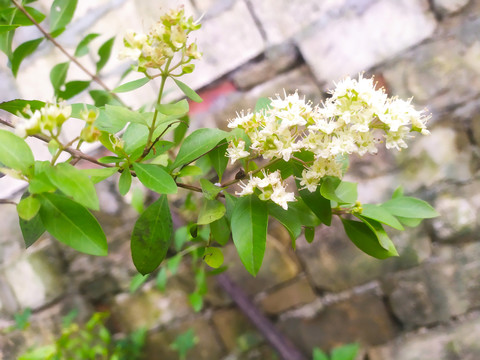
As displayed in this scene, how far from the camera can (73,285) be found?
1.85 m

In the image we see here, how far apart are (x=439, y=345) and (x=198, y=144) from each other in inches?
54.9

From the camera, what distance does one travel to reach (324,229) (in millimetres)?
1648

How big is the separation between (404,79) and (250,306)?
3.38ft

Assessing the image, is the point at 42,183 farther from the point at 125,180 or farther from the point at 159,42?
the point at 159,42

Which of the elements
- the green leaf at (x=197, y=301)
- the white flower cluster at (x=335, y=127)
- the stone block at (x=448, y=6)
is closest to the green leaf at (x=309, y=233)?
the white flower cluster at (x=335, y=127)

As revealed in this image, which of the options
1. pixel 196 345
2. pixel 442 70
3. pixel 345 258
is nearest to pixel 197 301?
pixel 196 345

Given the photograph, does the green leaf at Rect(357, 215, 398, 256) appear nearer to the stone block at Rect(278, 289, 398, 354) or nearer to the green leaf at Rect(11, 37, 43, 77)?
the green leaf at Rect(11, 37, 43, 77)

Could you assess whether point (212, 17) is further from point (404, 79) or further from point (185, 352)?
point (185, 352)

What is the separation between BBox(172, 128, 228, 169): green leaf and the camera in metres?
0.72

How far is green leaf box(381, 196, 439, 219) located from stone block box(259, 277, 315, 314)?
96 centimetres

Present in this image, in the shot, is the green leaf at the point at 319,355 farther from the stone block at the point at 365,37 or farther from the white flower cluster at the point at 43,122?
the white flower cluster at the point at 43,122

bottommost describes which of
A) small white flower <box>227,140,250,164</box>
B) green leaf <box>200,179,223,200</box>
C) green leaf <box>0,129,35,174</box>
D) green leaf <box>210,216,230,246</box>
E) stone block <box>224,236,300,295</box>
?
stone block <box>224,236,300,295</box>

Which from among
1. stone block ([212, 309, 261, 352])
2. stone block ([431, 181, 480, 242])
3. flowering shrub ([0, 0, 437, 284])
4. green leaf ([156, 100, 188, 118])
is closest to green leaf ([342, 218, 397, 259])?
flowering shrub ([0, 0, 437, 284])

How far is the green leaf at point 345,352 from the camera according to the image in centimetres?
164
